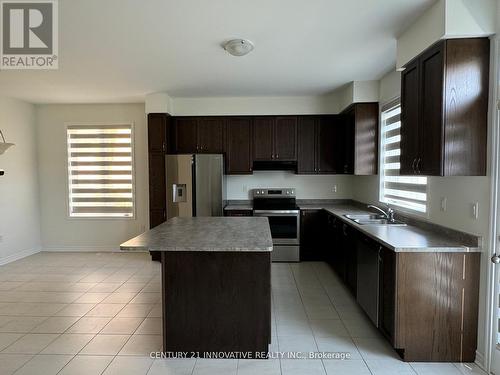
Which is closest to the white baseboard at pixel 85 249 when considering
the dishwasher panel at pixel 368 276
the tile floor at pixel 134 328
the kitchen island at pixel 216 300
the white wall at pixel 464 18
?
the tile floor at pixel 134 328

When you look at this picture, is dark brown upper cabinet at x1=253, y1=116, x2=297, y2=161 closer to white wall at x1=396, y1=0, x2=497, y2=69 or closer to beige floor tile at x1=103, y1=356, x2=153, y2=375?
white wall at x1=396, y1=0, x2=497, y2=69

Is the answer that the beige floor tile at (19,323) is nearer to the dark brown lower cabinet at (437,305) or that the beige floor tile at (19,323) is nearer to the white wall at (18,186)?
the white wall at (18,186)

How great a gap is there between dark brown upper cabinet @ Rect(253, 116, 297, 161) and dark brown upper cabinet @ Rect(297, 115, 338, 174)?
11cm

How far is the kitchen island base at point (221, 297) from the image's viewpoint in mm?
2195

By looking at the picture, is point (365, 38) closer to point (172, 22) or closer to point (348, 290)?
point (172, 22)

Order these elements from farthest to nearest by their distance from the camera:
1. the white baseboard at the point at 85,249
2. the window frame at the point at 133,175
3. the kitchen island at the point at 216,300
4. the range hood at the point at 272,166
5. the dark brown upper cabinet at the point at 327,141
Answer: the white baseboard at the point at 85,249
the window frame at the point at 133,175
the range hood at the point at 272,166
the dark brown upper cabinet at the point at 327,141
the kitchen island at the point at 216,300

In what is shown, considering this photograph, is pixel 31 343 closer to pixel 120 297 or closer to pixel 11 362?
pixel 11 362

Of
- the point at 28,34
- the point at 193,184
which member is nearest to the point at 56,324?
the point at 193,184

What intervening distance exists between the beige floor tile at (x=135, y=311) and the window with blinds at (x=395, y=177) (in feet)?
9.63

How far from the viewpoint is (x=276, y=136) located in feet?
15.7

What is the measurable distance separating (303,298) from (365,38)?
2712 mm

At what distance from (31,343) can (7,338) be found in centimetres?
27

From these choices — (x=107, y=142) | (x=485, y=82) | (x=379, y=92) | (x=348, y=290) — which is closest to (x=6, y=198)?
(x=107, y=142)

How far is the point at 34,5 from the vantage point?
86.2 inches
